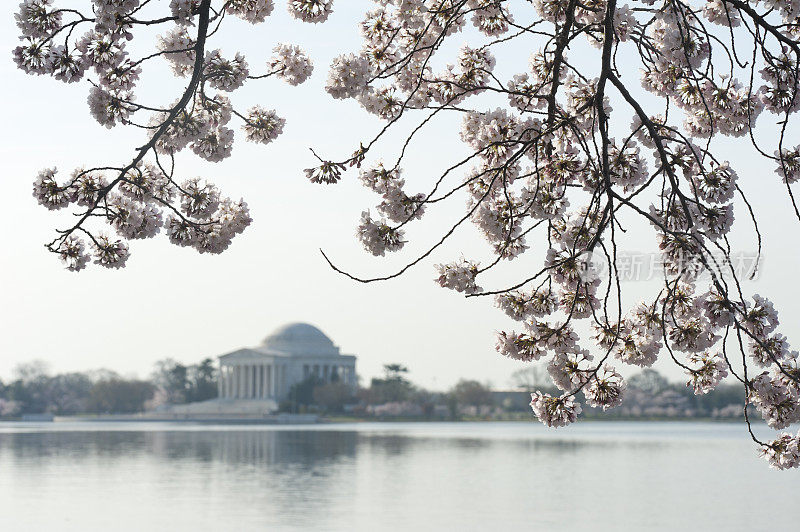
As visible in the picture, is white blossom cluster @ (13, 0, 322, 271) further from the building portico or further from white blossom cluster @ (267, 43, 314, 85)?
the building portico

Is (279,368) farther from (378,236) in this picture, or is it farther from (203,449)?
(378,236)

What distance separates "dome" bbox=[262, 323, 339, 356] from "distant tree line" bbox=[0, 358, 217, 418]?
10.4 metres

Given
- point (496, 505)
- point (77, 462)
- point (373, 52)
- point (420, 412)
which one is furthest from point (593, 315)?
point (420, 412)

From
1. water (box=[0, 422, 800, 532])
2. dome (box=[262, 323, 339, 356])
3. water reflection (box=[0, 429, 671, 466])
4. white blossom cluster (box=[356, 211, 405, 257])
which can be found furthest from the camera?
dome (box=[262, 323, 339, 356])

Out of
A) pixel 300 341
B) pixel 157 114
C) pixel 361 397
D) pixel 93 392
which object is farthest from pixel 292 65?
pixel 300 341

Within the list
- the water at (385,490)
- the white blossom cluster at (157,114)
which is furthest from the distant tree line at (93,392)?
the white blossom cluster at (157,114)

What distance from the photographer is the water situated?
28094 mm

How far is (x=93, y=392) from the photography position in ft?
492

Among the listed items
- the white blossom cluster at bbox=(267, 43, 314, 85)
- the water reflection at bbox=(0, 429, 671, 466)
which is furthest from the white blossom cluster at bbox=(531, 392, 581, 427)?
the water reflection at bbox=(0, 429, 671, 466)

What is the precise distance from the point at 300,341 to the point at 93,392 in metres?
31.7

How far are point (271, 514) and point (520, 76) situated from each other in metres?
21.8

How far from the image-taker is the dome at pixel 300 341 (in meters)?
166

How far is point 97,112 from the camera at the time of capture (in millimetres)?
8789

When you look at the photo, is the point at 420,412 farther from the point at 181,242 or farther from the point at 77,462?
the point at 181,242
